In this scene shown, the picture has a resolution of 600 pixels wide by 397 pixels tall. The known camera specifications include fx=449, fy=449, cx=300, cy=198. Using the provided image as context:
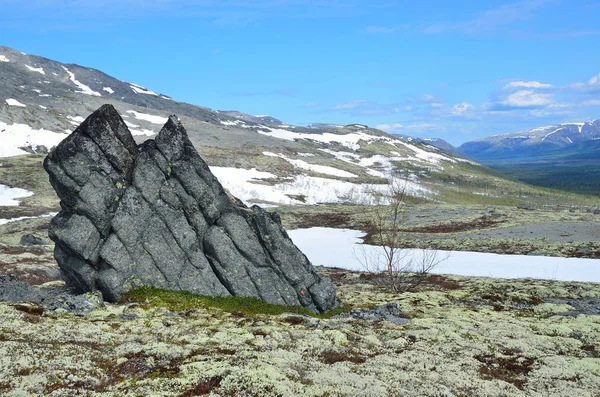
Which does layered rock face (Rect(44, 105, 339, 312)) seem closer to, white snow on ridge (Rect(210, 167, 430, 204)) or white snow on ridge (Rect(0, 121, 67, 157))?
white snow on ridge (Rect(210, 167, 430, 204))

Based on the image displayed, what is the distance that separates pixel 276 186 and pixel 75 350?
145661mm

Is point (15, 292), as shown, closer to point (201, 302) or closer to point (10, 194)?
point (201, 302)

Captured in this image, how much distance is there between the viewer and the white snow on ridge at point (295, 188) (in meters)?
148

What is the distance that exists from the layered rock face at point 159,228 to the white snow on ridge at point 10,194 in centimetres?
9792

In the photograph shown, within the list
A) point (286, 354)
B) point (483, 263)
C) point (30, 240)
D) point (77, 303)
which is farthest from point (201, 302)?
point (30, 240)

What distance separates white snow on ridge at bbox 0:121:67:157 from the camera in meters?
169

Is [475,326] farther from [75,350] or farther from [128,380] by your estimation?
[75,350]

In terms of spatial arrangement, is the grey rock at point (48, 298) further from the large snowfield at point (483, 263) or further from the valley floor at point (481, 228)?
the valley floor at point (481, 228)

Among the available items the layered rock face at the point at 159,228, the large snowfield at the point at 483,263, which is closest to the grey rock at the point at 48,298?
the layered rock face at the point at 159,228

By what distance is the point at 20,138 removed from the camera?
178 m

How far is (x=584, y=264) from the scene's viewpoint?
5344 centimetres

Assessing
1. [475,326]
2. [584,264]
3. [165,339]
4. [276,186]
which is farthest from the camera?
[276,186]

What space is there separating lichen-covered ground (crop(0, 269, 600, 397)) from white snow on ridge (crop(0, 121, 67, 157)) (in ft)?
574

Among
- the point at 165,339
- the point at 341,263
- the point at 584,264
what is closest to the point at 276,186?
the point at 341,263
